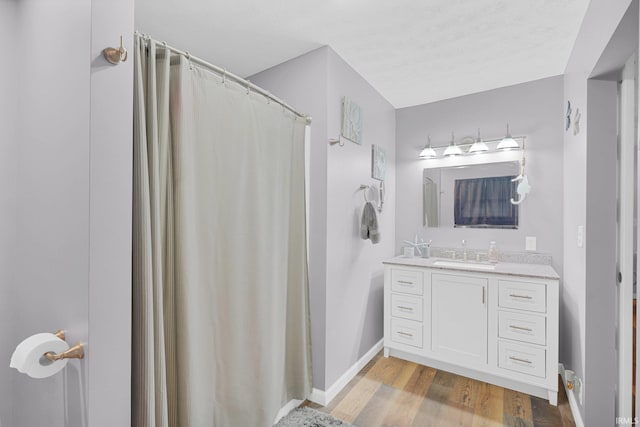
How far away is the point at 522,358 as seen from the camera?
7.13 feet

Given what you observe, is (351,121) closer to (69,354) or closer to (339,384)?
(339,384)

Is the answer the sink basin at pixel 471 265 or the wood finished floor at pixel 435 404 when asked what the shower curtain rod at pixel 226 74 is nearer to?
the sink basin at pixel 471 265

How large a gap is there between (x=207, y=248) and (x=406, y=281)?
1876 millimetres

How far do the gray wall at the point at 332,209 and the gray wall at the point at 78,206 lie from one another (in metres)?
1.34

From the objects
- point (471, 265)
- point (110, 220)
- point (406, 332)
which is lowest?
point (406, 332)

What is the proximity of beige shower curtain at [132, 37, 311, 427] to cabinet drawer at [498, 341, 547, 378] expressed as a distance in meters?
1.52

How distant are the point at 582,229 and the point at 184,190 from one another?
218 cm

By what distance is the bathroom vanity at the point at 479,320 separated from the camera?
6.95 feet

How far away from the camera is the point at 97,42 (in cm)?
87

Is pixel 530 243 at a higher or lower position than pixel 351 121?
lower

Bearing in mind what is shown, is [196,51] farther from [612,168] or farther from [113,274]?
[612,168]

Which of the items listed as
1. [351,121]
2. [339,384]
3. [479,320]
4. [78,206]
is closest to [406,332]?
[479,320]

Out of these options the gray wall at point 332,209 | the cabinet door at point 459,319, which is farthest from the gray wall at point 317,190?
the cabinet door at point 459,319

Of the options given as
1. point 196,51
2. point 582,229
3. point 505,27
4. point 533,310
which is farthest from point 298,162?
point 533,310
